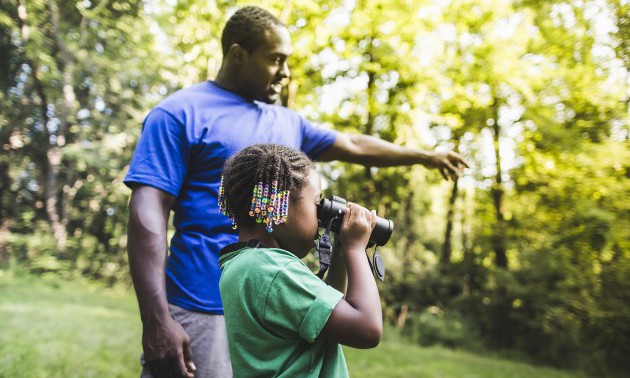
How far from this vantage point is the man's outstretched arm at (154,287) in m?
1.43

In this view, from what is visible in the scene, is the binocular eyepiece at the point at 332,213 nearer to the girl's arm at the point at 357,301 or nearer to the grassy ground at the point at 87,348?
the girl's arm at the point at 357,301

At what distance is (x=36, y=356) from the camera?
17.3 feet

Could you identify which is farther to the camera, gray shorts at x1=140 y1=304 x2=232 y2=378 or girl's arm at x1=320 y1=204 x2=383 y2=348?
gray shorts at x1=140 y1=304 x2=232 y2=378

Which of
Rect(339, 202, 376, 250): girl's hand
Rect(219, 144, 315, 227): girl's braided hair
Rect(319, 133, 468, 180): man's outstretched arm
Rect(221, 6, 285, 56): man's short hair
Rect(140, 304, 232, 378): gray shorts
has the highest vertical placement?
Rect(221, 6, 285, 56): man's short hair

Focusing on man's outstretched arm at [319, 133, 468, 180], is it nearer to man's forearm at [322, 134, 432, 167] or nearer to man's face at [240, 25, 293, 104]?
man's forearm at [322, 134, 432, 167]

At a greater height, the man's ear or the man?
the man's ear

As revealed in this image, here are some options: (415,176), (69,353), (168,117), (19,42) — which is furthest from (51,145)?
(168,117)

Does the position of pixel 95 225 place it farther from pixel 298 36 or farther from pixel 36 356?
pixel 36 356

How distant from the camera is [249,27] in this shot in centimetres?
194

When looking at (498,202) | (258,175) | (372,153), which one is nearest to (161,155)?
(258,175)

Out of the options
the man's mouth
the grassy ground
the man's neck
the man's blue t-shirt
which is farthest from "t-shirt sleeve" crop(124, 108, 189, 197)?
the grassy ground

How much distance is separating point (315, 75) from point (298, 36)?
139cm

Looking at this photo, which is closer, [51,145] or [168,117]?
[168,117]

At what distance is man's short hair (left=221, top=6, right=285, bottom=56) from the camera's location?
6.33 ft
